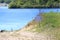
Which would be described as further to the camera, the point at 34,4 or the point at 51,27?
the point at 34,4

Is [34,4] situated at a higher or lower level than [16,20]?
lower

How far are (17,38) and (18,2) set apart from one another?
6579cm

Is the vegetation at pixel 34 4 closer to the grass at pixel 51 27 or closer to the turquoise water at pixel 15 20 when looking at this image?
the turquoise water at pixel 15 20

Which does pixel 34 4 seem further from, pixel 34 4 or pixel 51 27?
pixel 51 27

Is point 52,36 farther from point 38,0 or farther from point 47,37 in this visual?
point 38,0

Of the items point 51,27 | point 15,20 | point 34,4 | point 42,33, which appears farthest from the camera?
point 34,4

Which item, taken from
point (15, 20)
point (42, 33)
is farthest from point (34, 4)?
point (42, 33)

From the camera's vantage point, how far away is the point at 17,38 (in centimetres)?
956

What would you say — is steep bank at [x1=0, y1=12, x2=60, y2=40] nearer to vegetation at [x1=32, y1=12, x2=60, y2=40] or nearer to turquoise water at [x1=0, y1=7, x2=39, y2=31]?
vegetation at [x1=32, y1=12, x2=60, y2=40]

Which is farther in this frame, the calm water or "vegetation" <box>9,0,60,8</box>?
"vegetation" <box>9,0,60,8</box>

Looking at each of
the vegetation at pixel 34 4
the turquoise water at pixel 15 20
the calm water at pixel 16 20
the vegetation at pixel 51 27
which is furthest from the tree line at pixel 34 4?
the vegetation at pixel 51 27

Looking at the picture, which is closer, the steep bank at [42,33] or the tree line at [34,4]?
the steep bank at [42,33]

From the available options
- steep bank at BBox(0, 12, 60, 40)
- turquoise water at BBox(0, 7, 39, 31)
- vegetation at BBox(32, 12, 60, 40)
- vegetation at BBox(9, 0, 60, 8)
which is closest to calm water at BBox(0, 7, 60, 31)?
turquoise water at BBox(0, 7, 39, 31)

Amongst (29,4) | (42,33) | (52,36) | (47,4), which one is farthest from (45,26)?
(29,4)
